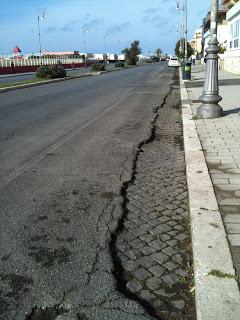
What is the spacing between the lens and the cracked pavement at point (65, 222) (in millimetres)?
3152

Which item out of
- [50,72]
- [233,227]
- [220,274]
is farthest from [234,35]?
[220,274]

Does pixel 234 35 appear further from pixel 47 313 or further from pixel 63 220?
pixel 47 313

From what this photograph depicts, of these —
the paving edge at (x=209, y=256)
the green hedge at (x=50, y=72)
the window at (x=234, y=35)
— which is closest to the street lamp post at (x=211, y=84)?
the paving edge at (x=209, y=256)

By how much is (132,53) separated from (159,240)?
348 feet

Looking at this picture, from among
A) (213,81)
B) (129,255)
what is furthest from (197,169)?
(213,81)

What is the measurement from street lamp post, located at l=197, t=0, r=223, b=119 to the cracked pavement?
182 centimetres

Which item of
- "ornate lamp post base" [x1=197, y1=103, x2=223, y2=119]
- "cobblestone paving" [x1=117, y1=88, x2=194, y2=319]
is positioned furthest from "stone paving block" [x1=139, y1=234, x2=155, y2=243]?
"ornate lamp post base" [x1=197, y1=103, x2=223, y2=119]

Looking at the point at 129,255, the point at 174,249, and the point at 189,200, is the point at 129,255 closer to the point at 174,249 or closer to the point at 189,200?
the point at 174,249

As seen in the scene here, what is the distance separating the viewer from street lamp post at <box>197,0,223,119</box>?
1074cm

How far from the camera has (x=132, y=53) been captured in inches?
4205

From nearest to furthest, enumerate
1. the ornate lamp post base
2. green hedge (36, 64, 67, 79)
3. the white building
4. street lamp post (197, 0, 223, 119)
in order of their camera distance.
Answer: street lamp post (197, 0, 223, 119) → the ornate lamp post base → the white building → green hedge (36, 64, 67, 79)

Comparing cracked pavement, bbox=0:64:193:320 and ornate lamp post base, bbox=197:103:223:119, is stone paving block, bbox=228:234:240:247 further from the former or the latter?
ornate lamp post base, bbox=197:103:223:119

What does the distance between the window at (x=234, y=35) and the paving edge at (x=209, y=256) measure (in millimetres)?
30345

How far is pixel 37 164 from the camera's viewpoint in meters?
7.16
